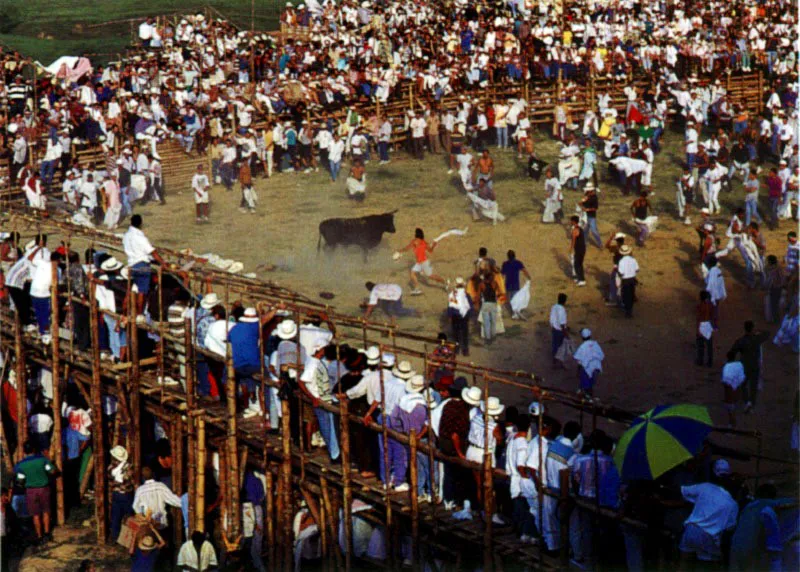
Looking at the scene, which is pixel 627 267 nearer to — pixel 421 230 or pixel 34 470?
pixel 421 230

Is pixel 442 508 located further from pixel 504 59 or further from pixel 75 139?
pixel 504 59

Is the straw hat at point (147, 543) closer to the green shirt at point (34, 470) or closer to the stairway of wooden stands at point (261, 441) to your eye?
the stairway of wooden stands at point (261, 441)

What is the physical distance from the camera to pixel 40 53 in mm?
46562

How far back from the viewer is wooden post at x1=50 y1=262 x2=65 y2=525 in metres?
21.5

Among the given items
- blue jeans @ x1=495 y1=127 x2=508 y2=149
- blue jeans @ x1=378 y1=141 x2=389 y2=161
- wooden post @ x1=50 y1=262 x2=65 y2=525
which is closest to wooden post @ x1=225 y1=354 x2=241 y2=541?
wooden post @ x1=50 y1=262 x2=65 y2=525

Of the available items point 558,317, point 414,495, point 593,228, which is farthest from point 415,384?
point 593,228

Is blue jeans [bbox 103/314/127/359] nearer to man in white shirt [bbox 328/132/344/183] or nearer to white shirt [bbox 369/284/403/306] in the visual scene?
white shirt [bbox 369/284/403/306]

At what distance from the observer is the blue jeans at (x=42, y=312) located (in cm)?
2189

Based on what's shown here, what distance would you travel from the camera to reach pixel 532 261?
30.8 metres

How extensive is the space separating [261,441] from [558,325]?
6.97m

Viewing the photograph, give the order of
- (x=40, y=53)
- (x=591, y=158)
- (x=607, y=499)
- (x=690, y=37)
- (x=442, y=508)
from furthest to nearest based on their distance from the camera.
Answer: (x=40, y=53) < (x=690, y=37) < (x=591, y=158) < (x=442, y=508) < (x=607, y=499)

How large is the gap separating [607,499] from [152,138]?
76.0 feet

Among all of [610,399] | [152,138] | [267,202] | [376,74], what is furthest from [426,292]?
[376,74]

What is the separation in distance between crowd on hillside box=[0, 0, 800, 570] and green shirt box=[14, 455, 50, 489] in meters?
0.03
